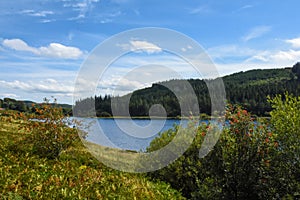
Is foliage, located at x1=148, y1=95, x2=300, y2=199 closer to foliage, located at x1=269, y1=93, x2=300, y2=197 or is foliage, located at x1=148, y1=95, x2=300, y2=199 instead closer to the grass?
foliage, located at x1=269, y1=93, x2=300, y2=197

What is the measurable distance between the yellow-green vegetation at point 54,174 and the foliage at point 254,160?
204 centimetres

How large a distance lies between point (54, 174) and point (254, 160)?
763cm

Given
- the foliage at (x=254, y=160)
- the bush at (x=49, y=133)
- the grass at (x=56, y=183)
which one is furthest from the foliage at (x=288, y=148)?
the bush at (x=49, y=133)

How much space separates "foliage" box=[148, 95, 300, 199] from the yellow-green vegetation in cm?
204

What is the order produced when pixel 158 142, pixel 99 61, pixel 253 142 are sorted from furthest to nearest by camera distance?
pixel 158 142
pixel 253 142
pixel 99 61

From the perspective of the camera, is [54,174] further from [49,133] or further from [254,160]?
[254,160]

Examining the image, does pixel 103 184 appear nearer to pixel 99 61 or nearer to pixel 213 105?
pixel 99 61

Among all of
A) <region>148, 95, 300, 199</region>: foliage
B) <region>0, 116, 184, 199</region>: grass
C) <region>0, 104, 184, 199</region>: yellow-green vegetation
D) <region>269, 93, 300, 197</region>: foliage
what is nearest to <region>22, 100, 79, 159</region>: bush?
<region>0, 104, 184, 199</region>: yellow-green vegetation

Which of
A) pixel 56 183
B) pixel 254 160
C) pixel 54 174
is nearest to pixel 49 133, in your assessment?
pixel 54 174

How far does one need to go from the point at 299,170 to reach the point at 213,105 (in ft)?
14.3

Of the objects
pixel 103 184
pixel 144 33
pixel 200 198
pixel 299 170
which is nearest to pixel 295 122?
pixel 299 170

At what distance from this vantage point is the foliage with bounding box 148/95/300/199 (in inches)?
477

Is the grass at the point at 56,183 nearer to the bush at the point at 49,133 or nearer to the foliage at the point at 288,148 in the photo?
the bush at the point at 49,133

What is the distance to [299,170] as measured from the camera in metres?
11.9
